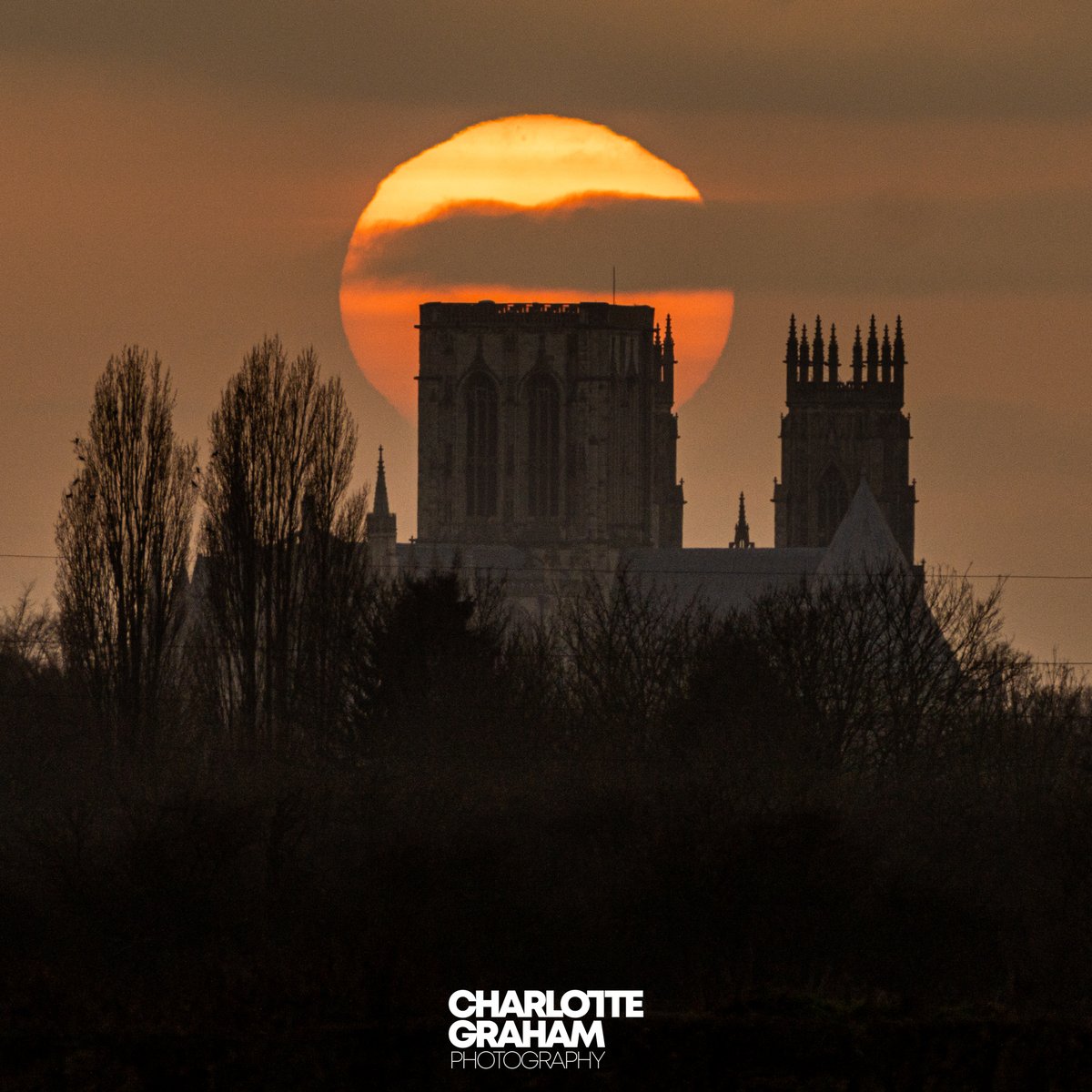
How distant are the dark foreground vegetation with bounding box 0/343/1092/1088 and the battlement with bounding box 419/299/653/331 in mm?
51161

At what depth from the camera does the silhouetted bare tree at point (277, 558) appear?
4419 centimetres

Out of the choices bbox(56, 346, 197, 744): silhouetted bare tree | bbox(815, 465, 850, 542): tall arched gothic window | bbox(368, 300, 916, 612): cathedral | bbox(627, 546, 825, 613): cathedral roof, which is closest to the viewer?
bbox(56, 346, 197, 744): silhouetted bare tree

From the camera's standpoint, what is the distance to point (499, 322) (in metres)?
109

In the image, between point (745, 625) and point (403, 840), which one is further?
point (745, 625)

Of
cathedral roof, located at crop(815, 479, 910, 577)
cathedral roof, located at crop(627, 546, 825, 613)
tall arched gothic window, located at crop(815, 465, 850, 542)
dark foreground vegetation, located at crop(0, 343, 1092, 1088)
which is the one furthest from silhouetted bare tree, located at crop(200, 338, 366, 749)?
tall arched gothic window, located at crop(815, 465, 850, 542)

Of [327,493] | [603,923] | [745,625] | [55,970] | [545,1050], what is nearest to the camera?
[545,1050]

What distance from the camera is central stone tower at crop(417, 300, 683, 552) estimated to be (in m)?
108

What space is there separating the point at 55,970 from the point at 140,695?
1702 cm

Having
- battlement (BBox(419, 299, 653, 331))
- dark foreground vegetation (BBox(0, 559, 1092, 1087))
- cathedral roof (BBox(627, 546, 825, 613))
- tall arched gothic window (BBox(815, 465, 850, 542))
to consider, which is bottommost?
dark foreground vegetation (BBox(0, 559, 1092, 1087))

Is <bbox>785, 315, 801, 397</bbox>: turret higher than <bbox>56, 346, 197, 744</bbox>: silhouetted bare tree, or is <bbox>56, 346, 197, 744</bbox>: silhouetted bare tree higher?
<bbox>785, 315, 801, 397</bbox>: turret

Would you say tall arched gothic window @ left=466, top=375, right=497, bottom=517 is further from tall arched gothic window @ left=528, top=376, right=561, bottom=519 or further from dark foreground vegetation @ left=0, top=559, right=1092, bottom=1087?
dark foreground vegetation @ left=0, top=559, right=1092, bottom=1087

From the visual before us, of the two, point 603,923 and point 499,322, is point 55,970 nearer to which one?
point 603,923


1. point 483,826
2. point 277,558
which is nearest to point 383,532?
point 277,558

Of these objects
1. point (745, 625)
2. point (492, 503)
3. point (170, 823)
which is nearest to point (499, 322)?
point (492, 503)
